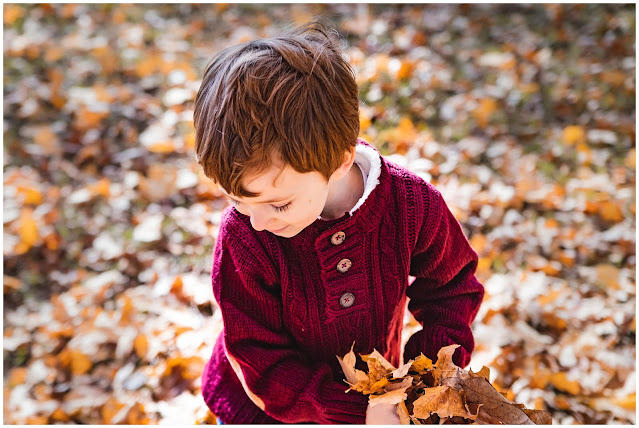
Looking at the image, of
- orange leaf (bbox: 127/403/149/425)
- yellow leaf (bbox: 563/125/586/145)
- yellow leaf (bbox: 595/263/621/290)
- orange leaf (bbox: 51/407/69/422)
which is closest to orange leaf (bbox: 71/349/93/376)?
orange leaf (bbox: 51/407/69/422)

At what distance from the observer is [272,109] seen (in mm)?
1064

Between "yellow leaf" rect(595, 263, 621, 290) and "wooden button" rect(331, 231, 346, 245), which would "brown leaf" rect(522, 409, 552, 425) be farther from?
"yellow leaf" rect(595, 263, 621, 290)

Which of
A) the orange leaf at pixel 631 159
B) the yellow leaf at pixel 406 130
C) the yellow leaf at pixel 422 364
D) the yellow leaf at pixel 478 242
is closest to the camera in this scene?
the yellow leaf at pixel 422 364

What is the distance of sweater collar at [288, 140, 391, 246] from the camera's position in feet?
4.28

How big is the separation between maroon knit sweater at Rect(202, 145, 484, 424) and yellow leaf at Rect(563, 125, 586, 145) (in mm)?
1586

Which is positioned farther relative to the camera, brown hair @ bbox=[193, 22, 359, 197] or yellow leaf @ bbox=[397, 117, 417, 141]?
yellow leaf @ bbox=[397, 117, 417, 141]

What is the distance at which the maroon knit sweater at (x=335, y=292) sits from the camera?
1344 millimetres

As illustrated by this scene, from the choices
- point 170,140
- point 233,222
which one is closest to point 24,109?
point 170,140

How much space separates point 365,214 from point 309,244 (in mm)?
138

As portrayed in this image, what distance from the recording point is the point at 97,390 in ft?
6.82

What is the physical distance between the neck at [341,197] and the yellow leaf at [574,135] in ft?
6.09

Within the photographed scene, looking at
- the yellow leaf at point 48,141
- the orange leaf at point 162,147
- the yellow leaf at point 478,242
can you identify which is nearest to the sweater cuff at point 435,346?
the yellow leaf at point 478,242

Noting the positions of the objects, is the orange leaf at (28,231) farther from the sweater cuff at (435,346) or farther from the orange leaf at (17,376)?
the sweater cuff at (435,346)

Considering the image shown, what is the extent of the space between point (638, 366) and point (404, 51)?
7.16 ft
